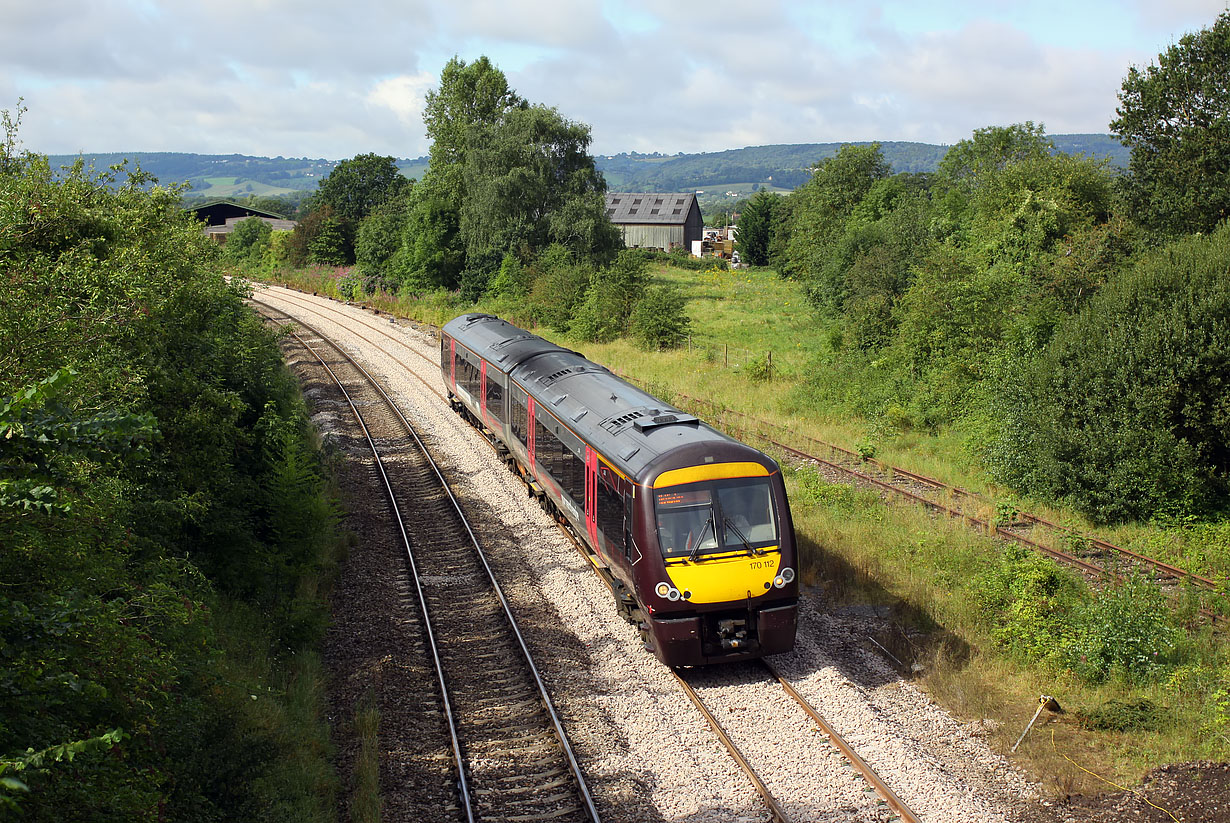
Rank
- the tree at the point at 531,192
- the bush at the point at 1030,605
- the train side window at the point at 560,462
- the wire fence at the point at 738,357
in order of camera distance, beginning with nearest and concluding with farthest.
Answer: the bush at the point at 1030,605 < the train side window at the point at 560,462 < the wire fence at the point at 738,357 < the tree at the point at 531,192

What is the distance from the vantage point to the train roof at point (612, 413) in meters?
11.8

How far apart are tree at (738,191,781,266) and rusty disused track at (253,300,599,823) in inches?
2733

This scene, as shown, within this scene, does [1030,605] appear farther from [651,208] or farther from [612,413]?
[651,208]

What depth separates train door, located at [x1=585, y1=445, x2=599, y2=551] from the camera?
13672mm

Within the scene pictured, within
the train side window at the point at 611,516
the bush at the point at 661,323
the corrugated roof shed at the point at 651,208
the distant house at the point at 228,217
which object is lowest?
the train side window at the point at 611,516

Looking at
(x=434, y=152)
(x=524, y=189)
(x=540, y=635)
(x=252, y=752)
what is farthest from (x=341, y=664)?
(x=434, y=152)

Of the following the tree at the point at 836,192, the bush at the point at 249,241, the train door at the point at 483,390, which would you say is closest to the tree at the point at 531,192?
the tree at the point at 836,192

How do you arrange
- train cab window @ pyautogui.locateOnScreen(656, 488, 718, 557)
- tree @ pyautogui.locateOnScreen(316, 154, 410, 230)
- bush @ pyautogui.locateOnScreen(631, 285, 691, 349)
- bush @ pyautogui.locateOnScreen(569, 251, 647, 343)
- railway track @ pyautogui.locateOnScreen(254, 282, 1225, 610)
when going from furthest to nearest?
tree @ pyautogui.locateOnScreen(316, 154, 410, 230)
bush @ pyautogui.locateOnScreen(569, 251, 647, 343)
bush @ pyautogui.locateOnScreen(631, 285, 691, 349)
railway track @ pyautogui.locateOnScreen(254, 282, 1225, 610)
train cab window @ pyautogui.locateOnScreen(656, 488, 718, 557)

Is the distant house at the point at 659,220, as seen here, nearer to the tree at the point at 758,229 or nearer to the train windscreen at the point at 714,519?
the tree at the point at 758,229

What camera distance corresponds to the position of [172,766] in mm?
7129

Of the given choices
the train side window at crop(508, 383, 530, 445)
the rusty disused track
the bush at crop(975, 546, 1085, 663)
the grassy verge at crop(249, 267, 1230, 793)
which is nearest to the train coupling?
the rusty disused track

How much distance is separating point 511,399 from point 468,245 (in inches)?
1307

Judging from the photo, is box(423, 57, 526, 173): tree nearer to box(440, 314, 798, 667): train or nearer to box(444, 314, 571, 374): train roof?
box(444, 314, 571, 374): train roof

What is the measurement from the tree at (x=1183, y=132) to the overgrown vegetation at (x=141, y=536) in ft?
84.6
